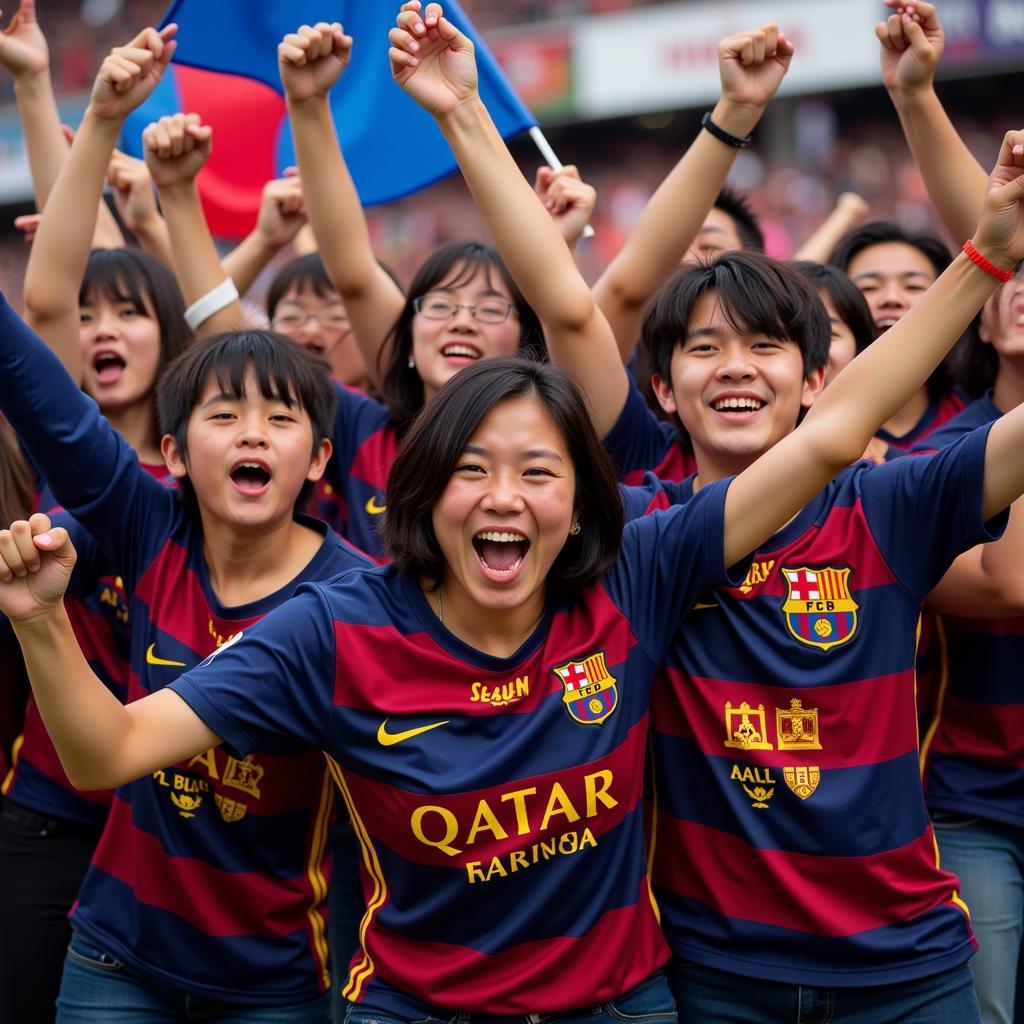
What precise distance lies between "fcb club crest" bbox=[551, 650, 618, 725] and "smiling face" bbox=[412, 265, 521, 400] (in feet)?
4.37

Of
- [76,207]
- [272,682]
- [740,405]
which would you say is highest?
[76,207]

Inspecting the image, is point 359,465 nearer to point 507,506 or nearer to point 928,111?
point 507,506

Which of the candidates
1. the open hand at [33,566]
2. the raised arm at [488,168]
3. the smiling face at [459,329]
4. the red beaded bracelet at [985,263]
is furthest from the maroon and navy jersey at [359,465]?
the red beaded bracelet at [985,263]

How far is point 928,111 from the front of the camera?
3.49 meters

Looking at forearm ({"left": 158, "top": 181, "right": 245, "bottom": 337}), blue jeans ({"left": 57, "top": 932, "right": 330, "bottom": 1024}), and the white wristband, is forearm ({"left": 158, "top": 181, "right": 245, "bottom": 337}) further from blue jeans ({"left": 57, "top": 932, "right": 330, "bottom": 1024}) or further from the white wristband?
blue jeans ({"left": 57, "top": 932, "right": 330, "bottom": 1024})

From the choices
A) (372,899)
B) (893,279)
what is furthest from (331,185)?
(372,899)

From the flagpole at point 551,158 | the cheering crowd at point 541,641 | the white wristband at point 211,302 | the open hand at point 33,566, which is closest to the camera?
the open hand at point 33,566

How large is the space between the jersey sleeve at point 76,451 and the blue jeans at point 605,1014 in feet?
3.82

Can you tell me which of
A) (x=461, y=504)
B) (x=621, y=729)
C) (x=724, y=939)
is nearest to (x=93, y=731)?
(x=461, y=504)

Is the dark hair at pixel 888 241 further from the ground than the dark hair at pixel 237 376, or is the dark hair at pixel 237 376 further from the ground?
the dark hair at pixel 888 241

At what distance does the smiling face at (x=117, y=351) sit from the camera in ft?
13.0

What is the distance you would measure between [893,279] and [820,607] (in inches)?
72.1

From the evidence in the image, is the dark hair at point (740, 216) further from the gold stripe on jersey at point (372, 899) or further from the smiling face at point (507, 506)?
the gold stripe on jersey at point (372, 899)

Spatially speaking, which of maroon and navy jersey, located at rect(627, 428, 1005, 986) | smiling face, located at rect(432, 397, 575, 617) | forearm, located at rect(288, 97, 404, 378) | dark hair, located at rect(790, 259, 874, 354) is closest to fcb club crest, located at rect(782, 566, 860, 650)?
maroon and navy jersey, located at rect(627, 428, 1005, 986)
